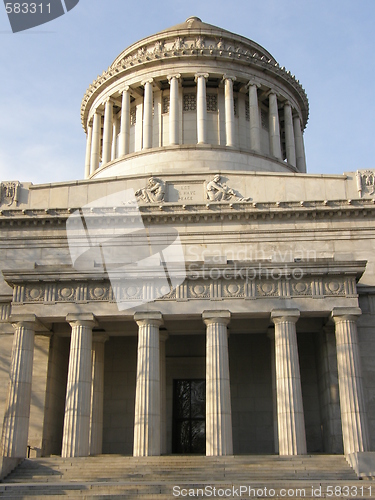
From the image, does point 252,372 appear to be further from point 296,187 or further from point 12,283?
point 12,283

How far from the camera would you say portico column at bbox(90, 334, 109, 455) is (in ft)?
93.7

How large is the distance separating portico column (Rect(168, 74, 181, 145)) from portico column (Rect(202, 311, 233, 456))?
1933 centimetres

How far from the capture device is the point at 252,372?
105 feet

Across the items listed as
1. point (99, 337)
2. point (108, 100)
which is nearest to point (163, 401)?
point (99, 337)

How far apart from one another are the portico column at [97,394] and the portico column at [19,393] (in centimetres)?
346

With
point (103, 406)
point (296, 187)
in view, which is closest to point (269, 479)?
point (103, 406)

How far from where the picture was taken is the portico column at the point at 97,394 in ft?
93.7

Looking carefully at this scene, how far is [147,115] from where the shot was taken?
4441 centimetres

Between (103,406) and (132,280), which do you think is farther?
(103,406)

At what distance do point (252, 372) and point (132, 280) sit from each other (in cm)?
899

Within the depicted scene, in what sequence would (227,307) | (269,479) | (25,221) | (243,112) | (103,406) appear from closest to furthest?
(269,479), (227,307), (103,406), (25,221), (243,112)

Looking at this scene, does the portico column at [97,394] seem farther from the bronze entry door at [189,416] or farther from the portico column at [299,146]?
the portico column at [299,146]
